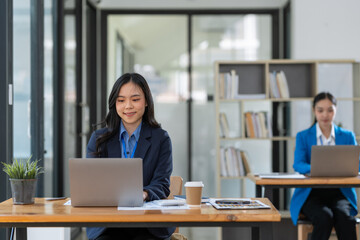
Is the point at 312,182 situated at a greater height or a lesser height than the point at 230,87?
lesser

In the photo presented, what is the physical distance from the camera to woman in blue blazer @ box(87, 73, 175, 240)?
8.56 feet

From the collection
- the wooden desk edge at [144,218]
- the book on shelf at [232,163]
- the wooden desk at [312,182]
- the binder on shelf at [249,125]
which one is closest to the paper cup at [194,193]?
the wooden desk edge at [144,218]

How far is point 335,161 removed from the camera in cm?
341

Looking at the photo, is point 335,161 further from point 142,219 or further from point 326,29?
point 326,29

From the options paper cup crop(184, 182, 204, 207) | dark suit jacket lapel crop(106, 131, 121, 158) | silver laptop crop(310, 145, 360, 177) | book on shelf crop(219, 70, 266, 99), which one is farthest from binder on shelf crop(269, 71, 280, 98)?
paper cup crop(184, 182, 204, 207)

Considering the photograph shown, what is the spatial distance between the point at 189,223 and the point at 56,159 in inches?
121

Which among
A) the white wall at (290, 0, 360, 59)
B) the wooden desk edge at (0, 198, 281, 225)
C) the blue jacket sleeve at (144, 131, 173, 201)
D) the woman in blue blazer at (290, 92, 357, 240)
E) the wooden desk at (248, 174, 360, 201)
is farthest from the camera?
the white wall at (290, 0, 360, 59)

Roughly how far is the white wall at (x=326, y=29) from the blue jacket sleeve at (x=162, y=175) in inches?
139

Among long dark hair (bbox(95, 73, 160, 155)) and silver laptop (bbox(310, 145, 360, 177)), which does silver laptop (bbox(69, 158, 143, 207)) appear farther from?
silver laptop (bbox(310, 145, 360, 177))

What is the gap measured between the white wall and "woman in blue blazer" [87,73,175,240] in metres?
3.52

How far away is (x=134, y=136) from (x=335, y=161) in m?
1.46

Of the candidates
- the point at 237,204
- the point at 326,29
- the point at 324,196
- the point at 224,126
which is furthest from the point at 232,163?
the point at 237,204

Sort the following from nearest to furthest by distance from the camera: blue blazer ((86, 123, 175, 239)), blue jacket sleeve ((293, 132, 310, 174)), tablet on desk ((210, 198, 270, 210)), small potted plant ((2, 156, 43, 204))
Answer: tablet on desk ((210, 198, 270, 210)) < small potted plant ((2, 156, 43, 204)) < blue blazer ((86, 123, 175, 239)) < blue jacket sleeve ((293, 132, 310, 174))

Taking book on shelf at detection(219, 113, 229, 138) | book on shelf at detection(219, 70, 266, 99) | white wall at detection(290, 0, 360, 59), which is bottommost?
book on shelf at detection(219, 113, 229, 138)
